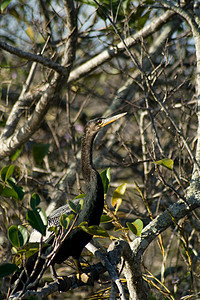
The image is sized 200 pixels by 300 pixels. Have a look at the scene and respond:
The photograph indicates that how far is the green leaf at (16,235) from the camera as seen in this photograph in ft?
5.76

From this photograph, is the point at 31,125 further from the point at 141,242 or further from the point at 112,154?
the point at 141,242

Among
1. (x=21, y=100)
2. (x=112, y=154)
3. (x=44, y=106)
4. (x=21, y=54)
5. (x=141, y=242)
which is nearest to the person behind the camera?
(x=141, y=242)

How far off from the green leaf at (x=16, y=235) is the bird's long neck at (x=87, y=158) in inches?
44.1

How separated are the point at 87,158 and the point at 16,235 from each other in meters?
1.30

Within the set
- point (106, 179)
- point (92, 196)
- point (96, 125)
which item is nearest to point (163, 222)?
point (106, 179)

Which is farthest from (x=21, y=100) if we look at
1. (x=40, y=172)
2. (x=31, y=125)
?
(x=40, y=172)

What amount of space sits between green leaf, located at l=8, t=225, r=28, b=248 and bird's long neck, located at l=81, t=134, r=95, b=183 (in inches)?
44.1

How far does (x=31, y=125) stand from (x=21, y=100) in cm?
62

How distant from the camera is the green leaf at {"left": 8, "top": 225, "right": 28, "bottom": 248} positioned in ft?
5.76

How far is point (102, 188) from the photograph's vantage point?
2.75m

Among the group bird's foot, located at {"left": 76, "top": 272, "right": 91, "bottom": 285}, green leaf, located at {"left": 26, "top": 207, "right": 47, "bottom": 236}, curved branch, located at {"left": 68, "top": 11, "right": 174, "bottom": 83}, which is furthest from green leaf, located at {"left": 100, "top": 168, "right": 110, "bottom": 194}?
curved branch, located at {"left": 68, "top": 11, "right": 174, "bottom": 83}

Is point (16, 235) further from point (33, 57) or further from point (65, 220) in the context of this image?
point (33, 57)

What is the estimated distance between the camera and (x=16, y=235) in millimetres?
1775

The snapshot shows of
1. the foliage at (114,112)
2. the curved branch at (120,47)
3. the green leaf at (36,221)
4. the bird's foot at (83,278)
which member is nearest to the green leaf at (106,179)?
the foliage at (114,112)
